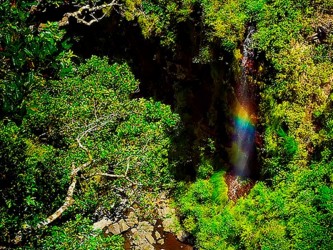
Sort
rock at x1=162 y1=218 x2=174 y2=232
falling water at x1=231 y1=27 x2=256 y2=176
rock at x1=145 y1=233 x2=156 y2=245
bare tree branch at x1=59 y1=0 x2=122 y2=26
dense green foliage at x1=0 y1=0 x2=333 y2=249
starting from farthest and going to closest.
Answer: bare tree branch at x1=59 y1=0 x2=122 y2=26
rock at x1=162 y1=218 x2=174 y2=232
rock at x1=145 y1=233 x2=156 y2=245
falling water at x1=231 y1=27 x2=256 y2=176
dense green foliage at x1=0 y1=0 x2=333 y2=249

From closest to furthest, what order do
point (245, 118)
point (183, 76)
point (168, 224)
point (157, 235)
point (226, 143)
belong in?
point (245, 118) → point (226, 143) → point (157, 235) → point (168, 224) → point (183, 76)

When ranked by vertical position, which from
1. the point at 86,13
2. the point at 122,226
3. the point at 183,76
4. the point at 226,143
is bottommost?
the point at 122,226

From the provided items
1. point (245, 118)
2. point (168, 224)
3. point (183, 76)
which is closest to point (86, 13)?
point (183, 76)

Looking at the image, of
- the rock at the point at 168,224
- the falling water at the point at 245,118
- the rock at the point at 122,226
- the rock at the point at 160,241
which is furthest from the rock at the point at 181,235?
the falling water at the point at 245,118

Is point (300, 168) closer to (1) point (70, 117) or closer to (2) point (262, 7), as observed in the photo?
(2) point (262, 7)

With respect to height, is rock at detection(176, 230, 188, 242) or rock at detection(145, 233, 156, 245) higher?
rock at detection(176, 230, 188, 242)

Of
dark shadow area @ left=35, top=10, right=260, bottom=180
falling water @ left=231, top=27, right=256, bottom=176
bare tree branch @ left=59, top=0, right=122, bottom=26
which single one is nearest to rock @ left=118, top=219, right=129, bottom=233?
dark shadow area @ left=35, top=10, right=260, bottom=180

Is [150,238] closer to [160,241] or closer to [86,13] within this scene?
[160,241]

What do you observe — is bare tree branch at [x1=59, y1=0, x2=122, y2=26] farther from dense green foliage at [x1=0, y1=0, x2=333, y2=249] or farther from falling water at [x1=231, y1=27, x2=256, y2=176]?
falling water at [x1=231, y1=27, x2=256, y2=176]

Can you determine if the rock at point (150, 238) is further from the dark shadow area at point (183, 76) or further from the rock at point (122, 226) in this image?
the dark shadow area at point (183, 76)
